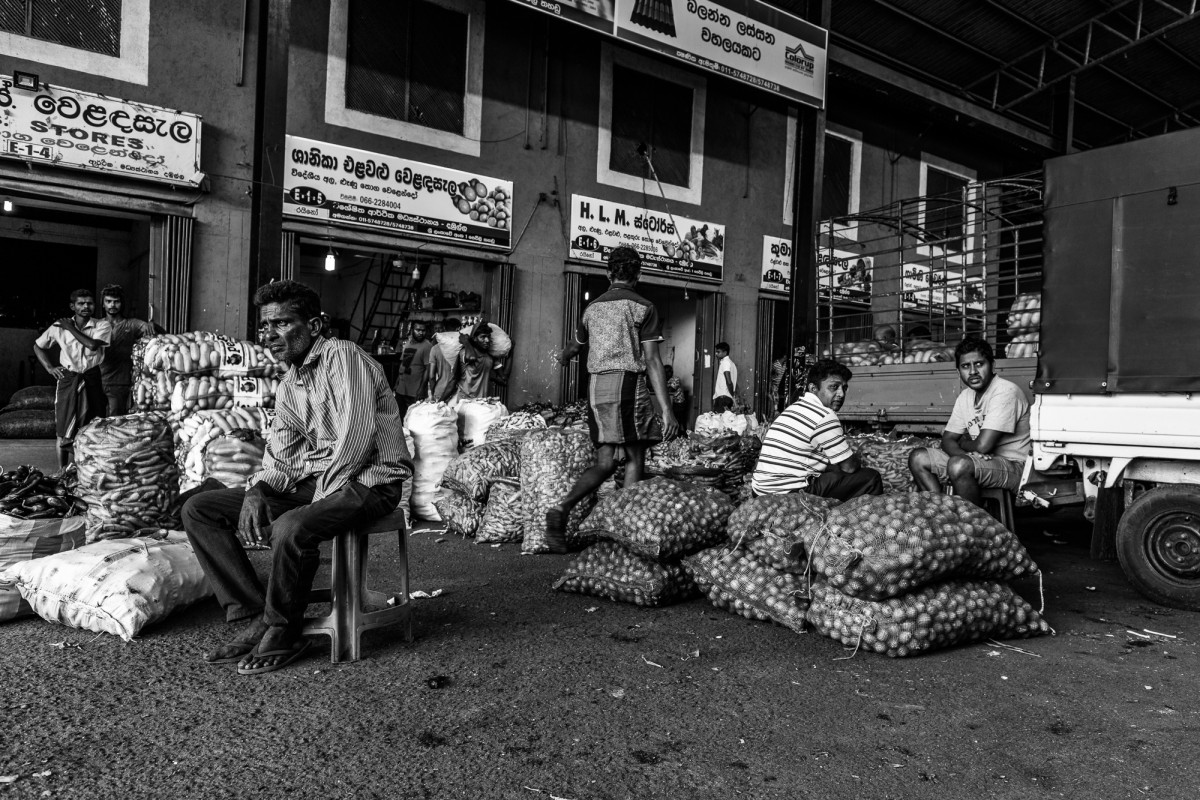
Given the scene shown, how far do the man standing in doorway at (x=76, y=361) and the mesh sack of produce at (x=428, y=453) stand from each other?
2979 mm

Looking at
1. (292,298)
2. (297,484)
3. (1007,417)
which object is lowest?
(297,484)

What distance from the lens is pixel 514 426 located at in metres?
7.49

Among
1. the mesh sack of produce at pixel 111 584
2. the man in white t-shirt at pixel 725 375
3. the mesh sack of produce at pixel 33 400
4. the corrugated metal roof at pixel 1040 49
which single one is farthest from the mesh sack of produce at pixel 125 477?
the corrugated metal roof at pixel 1040 49

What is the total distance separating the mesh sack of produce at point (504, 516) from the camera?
6168mm

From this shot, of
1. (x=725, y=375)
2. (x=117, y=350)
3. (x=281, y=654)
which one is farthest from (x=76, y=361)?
(x=725, y=375)

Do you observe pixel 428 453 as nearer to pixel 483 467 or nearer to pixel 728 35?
pixel 483 467

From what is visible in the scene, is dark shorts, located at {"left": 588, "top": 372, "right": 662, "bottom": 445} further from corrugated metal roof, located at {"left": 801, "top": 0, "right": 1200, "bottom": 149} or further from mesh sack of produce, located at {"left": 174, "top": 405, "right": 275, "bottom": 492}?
corrugated metal roof, located at {"left": 801, "top": 0, "right": 1200, "bottom": 149}

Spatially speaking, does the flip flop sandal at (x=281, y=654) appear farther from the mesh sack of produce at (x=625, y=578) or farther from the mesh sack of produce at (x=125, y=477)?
the mesh sack of produce at (x=125, y=477)

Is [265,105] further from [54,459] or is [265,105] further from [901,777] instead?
[901,777]

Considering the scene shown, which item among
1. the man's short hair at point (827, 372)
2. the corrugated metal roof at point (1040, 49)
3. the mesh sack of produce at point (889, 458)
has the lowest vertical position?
the mesh sack of produce at point (889, 458)

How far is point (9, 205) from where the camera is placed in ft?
27.1

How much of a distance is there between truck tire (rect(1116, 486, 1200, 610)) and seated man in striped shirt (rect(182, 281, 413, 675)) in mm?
3983

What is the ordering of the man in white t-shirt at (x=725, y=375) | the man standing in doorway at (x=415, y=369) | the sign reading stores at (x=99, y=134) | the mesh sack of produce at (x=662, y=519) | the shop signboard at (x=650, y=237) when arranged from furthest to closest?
the man in white t-shirt at (x=725, y=375), the shop signboard at (x=650, y=237), the man standing in doorway at (x=415, y=369), the sign reading stores at (x=99, y=134), the mesh sack of produce at (x=662, y=519)

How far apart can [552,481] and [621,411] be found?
0.76 m
